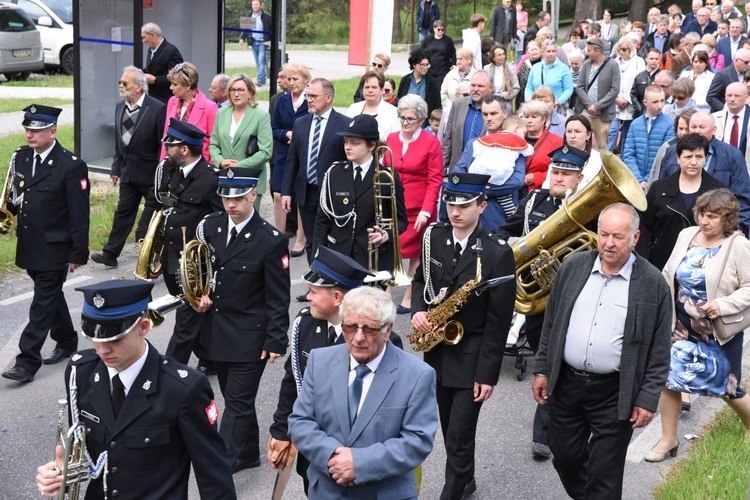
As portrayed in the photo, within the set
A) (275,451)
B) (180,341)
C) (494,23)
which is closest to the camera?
(275,451)

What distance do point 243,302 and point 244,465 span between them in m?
1.11

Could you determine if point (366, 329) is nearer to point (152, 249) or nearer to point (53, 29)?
point (152, 249)

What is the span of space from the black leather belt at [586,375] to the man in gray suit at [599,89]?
9.94 metres

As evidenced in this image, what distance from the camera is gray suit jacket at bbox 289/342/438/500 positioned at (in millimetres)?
4832

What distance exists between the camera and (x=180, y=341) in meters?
7.84

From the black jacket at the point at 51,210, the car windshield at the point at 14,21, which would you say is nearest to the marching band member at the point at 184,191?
the black jacket at the point at 51,210

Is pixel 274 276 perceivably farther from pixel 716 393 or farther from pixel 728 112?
pixel 728 112

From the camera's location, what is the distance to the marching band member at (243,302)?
7.27m

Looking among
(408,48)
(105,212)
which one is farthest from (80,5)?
(408,48)

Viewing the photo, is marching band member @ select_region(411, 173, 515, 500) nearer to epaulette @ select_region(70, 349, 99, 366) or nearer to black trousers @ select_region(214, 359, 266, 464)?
black trousers @ select_region(214, 359, 266, 464)

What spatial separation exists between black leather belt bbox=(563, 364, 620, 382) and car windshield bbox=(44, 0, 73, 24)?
2245cm

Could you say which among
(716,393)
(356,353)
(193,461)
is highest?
(356,353)

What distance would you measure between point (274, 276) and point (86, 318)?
261cm

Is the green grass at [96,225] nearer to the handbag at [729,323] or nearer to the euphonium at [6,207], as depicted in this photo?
the euphonium at [6,207]
